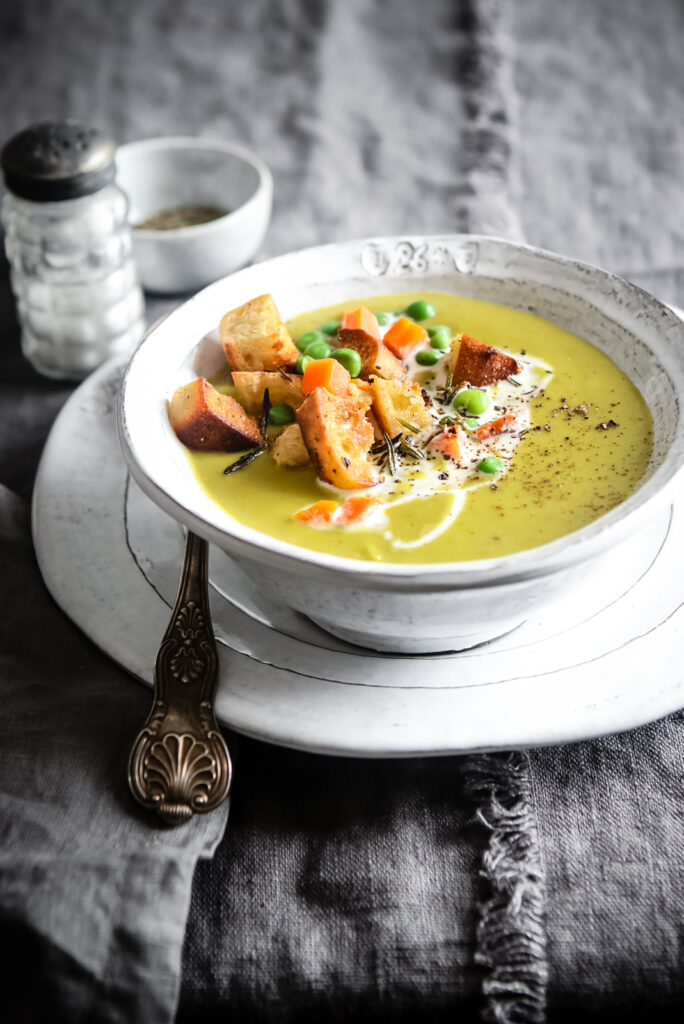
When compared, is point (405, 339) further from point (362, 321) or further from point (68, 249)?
point (68, 249)

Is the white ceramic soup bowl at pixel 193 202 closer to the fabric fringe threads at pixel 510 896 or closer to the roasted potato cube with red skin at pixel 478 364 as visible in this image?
the roasted potato cube with red skin at pixel 478 364

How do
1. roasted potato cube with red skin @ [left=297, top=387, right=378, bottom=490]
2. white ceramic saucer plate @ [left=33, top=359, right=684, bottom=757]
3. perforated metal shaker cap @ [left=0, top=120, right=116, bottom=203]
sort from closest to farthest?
white ceramic saucer plate @ [left=33, top=359, right=684, bottom=757], roasted potato cube with red skin @ [left=297, top=387, right=378, bottom=490], perforated metal shaker cap @ [left=0, top=120, right=116, bottom=203]

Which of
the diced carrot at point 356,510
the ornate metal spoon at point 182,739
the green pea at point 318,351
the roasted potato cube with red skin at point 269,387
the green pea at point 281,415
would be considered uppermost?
the diced carrot at point 356,510

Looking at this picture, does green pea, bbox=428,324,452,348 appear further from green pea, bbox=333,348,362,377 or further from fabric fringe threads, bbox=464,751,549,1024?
fabric fringe threads, bbox=464,751,549,1024

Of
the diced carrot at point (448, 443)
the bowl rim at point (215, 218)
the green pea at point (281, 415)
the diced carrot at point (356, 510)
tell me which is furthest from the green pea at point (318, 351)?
the bowl rim at point (215, 218)

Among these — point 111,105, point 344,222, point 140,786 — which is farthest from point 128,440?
point 111,105

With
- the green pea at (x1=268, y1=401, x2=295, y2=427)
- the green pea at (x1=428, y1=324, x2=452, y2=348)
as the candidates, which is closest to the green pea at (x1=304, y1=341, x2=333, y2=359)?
the green pea at (x1=268, y1=401, x2=295, y2=427)

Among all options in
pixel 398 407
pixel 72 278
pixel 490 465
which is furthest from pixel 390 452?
pixel 72 278

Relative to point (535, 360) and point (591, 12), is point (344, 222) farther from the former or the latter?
point (591, 12)
